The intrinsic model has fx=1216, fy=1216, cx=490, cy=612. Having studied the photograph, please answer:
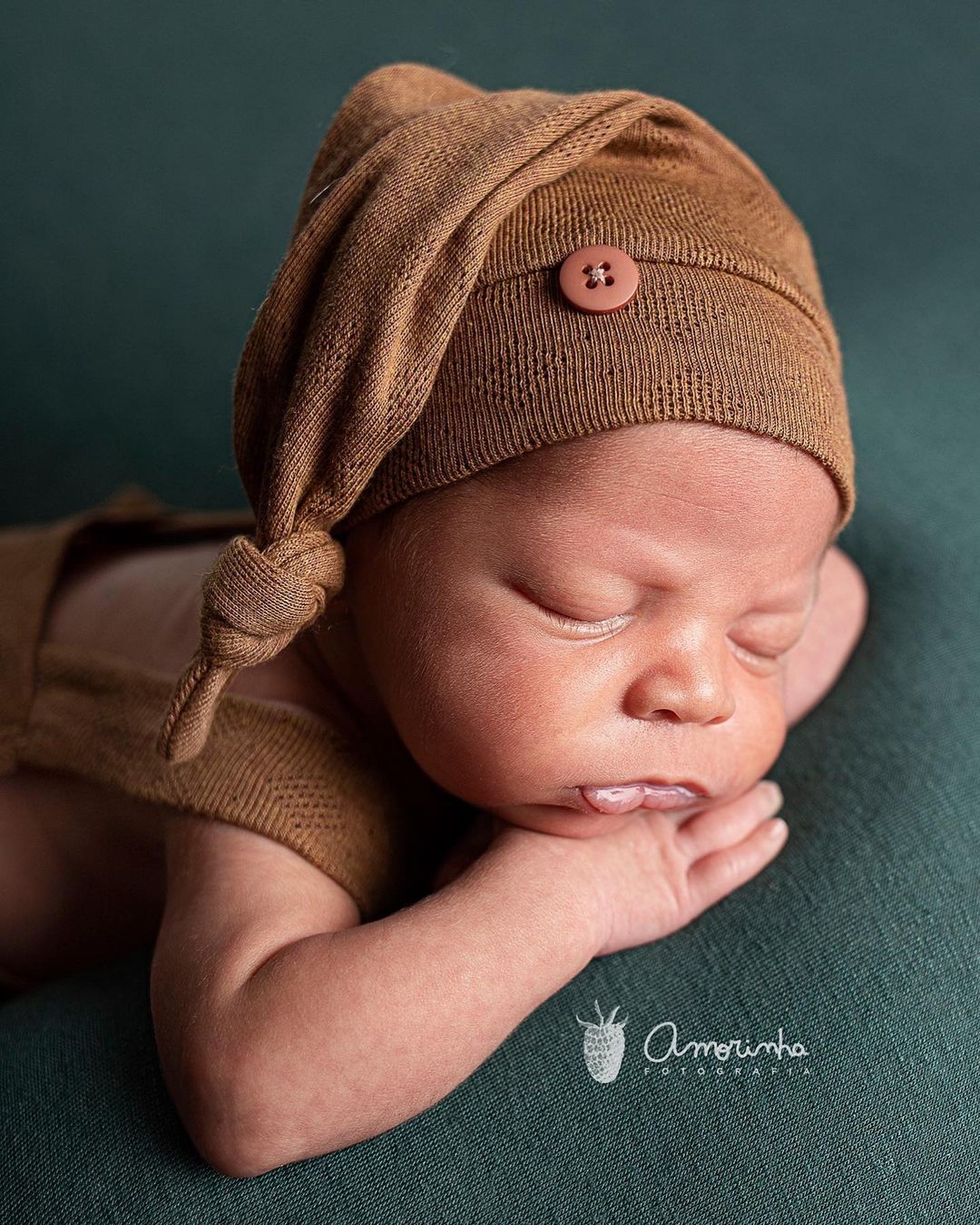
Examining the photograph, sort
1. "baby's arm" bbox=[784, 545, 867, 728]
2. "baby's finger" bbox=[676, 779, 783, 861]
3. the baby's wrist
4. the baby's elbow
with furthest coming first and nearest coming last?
1. "baby's arm" bbox=[784, 545, 867, 728]
2. "baby's finger" bbox=[676, 779, 783, 861]
3. the baby's wrist
4. the baby's elbow

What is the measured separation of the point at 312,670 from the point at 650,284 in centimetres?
45

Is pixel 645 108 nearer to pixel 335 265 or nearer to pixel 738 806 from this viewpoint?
pixel 335 265

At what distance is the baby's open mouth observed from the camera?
3.05 feet

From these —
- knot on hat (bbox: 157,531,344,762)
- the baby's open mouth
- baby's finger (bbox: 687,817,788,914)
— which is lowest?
baby's finger (bbox: 687,817,788,914)

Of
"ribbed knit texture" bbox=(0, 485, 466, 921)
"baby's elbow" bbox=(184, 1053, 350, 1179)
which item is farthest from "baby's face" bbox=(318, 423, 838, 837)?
"baby's elbow" bbox=(184, 1053, 350, 1179)

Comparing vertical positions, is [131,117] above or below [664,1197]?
above

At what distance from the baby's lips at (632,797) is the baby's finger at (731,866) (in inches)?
2.8

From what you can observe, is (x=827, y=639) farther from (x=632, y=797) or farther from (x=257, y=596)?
(x=257, y=596)

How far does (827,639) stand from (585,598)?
1.49 feet

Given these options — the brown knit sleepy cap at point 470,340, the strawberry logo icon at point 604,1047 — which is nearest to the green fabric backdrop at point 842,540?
the strawberry logo icon at point 604,1047

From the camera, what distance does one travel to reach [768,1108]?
0.85 meters

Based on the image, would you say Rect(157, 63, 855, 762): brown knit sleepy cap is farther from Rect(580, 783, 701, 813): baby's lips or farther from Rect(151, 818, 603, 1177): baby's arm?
Rect(580, 783, 701, 813): baby's lips

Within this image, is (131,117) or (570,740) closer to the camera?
(570,740)

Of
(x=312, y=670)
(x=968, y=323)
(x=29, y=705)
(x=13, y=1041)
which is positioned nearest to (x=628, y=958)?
(x=312, y=670)
